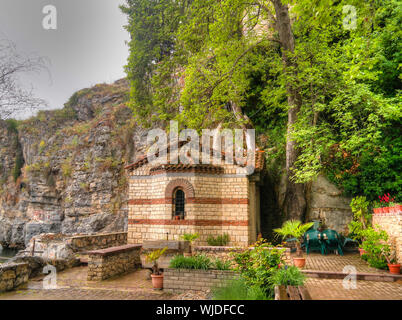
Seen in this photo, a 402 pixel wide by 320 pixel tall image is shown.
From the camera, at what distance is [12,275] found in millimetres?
7555

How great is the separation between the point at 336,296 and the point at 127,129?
23582mm

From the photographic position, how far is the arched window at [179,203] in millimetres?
12039

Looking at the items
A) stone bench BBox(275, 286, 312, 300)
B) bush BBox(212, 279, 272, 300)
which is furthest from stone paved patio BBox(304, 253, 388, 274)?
stone bench BBox(275, 286, 312, 300)

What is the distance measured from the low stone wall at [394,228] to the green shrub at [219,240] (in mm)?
6007

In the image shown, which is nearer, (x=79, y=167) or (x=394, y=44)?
(x=394, y=44)

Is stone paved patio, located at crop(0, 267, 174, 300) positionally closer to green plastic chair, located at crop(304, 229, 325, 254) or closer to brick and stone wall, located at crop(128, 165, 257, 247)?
brick and stone wall, located at crop(128, 165, 257, 247)

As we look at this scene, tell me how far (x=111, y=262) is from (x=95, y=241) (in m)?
4.53

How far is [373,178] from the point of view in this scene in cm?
1242

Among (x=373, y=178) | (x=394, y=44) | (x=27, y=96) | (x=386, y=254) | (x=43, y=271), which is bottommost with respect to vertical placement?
(x=43, y=271)

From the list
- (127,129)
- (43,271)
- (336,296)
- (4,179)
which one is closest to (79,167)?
(127,129)

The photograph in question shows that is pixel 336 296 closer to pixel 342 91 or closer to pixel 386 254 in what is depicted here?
pixel 386 254

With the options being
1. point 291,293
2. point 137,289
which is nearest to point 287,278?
point 291,293

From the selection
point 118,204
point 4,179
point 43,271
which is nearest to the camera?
point 43,271

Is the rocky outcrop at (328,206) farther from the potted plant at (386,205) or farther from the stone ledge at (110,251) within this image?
the stone ledge at (110,251)
